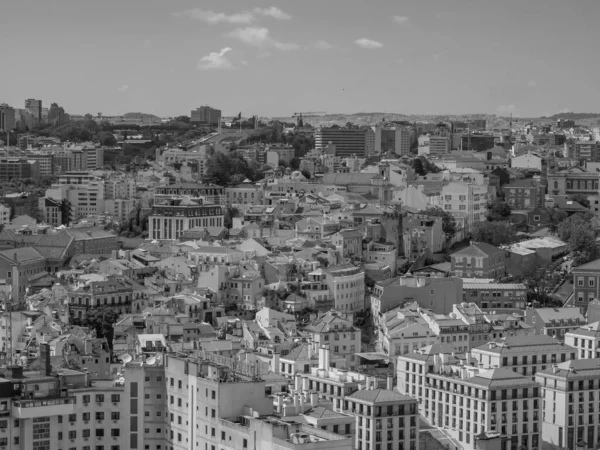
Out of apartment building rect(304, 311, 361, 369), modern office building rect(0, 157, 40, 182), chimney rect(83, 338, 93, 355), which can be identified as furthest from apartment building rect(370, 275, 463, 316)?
modern office building rect(0, 157, 40, 182)

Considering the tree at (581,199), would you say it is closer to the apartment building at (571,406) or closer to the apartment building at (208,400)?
the apartment building at (571,406)

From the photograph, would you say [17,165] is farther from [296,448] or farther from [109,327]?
[296,448]

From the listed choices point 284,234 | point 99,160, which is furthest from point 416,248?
point 99,160

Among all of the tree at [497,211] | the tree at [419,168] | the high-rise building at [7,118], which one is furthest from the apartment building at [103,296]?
the high-rise building at [7,118]

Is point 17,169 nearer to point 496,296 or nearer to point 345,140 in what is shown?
point 345,140

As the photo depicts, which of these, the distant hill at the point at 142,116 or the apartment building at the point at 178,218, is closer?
the apartment building at the point at 178,218

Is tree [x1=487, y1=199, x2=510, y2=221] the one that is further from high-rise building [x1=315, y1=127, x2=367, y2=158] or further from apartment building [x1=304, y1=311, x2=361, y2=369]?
high-rise building [x1=315, y1=127, x2=367, y2=158]

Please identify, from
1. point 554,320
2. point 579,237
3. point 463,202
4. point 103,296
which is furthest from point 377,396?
point 463,202
